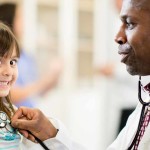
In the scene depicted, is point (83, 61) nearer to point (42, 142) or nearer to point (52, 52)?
point (52, 52)

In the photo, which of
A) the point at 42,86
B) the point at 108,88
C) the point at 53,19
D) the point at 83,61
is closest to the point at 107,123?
the point at 108,88

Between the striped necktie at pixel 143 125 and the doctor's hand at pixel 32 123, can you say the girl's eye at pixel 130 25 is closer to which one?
the striped necktie at pixel 143 125

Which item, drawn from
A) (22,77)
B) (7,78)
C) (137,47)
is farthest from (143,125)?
(22,77)

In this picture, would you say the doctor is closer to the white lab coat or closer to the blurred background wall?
the white lab coat

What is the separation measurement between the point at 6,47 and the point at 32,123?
273mm

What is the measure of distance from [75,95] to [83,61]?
0.38 metres

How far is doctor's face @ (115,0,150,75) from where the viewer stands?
1.45 m

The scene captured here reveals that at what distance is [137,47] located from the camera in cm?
145

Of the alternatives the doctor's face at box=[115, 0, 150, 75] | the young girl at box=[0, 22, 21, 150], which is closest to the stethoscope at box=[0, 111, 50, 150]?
the young girl at box=[0, 22, 21, 150]

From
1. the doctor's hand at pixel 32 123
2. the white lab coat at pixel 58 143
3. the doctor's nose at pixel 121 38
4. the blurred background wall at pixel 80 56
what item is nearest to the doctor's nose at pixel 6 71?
the doctor's hand at pixel 32 123

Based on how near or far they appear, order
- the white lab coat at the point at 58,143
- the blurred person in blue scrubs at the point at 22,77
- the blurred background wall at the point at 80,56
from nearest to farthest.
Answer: the white lab coat at the point at 58,143 → the blurred person in blue scrubs at the point at 22,77 → the blurred background wall at the point at 80,56

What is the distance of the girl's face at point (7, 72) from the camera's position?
1.51 meters

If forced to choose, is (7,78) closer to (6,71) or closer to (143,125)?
(6,71)

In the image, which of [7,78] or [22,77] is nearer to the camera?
[7,78]
